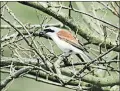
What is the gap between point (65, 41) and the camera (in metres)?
4.47

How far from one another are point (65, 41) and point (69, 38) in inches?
3.2

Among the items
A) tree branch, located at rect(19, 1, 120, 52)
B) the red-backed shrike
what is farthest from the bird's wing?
tree branch, located at rect(19, 1, 120, 52)

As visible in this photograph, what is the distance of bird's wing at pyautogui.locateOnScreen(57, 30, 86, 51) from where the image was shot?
4375mm

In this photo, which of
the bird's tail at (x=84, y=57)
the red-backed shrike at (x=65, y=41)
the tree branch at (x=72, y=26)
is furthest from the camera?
the tree branch at (x=72, y=26)

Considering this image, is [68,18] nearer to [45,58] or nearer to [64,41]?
[64,41]

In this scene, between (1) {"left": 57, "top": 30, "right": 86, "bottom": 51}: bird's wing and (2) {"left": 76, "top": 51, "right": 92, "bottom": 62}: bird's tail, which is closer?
(2) {"left": 76, "top": 51, "right": 92, "bottom": 62}: bird's tail

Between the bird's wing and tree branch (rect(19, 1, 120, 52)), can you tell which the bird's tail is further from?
tree branch (rect(19, 1, 120, 52))

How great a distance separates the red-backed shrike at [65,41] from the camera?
4363 millimetres

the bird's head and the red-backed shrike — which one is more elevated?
the bird's head

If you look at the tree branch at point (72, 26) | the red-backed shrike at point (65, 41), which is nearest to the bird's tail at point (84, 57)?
the red-backed shrike at point (65, 41)

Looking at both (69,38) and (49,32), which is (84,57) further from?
(49,32)

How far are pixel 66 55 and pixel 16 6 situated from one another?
10.1 meters

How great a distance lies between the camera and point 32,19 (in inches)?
513

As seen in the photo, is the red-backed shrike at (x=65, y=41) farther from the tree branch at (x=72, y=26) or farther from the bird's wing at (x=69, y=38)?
the tree branch at (x=72, y=26)
